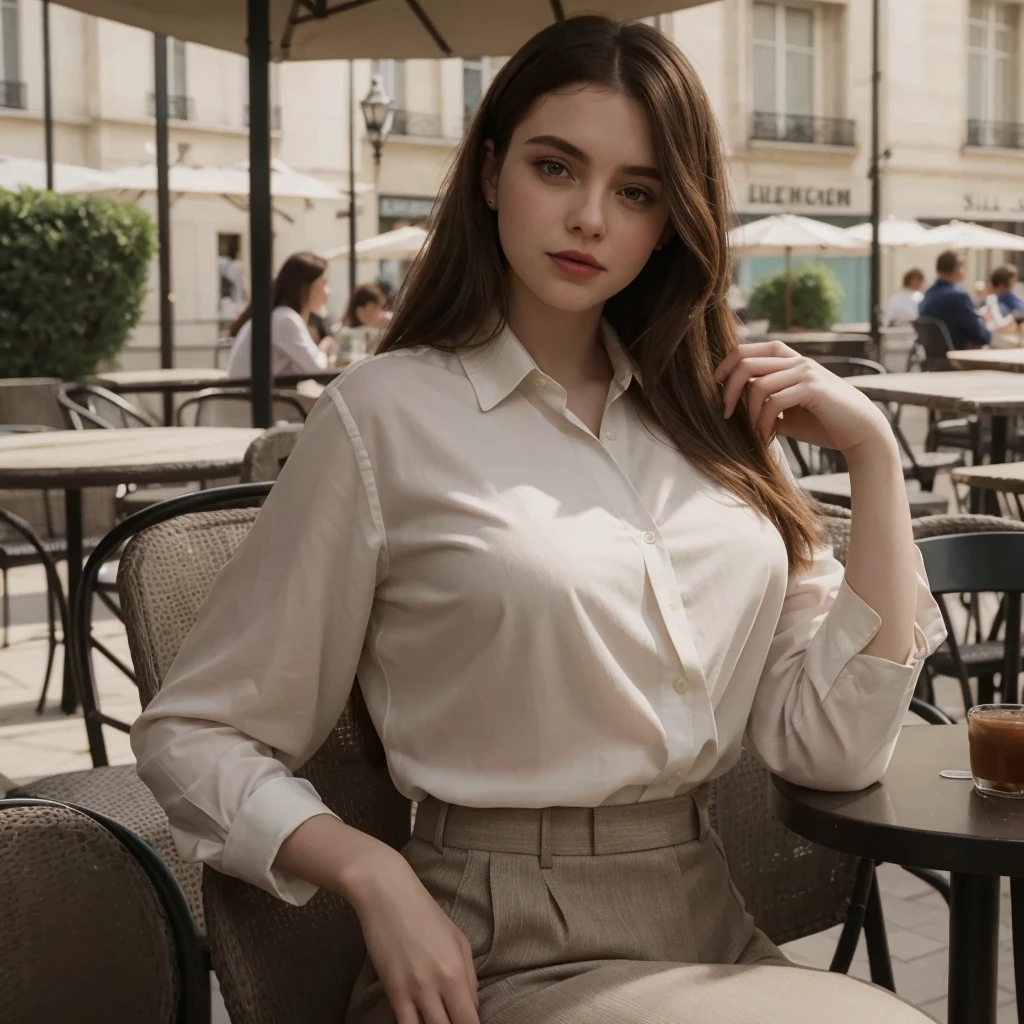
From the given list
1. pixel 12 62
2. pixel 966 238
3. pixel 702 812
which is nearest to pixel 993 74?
pixel 966 238

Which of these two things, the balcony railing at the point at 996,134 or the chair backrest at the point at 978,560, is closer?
the chair backrest at the point at 978,560

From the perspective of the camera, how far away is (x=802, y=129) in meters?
34.6

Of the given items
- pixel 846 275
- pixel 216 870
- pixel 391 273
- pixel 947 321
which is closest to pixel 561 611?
pixel 216 870

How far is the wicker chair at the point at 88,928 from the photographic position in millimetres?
1396

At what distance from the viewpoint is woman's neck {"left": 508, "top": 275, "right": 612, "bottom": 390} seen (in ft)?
5.73

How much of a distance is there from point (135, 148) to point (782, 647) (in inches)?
1144

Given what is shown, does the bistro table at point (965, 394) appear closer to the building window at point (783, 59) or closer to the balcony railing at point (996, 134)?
the building window at point (783, 59)

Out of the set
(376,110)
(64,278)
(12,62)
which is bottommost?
(64,278)

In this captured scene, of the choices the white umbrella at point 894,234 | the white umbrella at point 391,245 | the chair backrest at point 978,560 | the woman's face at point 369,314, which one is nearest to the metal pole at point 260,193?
the chair backrest at point 978,560

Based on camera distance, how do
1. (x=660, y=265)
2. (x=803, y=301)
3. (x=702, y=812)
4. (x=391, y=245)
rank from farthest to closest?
(x=803, y=301)
(x=391, y=245)
(x=660, y=265)
(x=702, y=812)

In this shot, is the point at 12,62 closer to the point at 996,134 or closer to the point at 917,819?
the point at 996,134

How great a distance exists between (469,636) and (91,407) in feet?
20.2

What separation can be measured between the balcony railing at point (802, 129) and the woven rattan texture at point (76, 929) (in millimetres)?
33998

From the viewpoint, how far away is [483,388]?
1.63 meters
